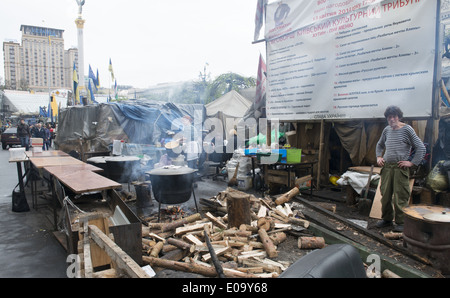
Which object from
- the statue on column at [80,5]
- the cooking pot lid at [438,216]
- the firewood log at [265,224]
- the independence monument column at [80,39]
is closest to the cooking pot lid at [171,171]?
the firewood log at [265,224]

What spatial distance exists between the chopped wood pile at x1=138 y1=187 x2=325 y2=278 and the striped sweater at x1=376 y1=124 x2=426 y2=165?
2018 millimetres

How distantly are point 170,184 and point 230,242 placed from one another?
194cm

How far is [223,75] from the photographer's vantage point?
2614 cm

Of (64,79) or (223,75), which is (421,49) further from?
(64,79)

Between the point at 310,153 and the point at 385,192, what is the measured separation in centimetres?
399

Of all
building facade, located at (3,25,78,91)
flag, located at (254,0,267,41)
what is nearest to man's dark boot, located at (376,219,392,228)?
flag, located at (254,0,267,41)

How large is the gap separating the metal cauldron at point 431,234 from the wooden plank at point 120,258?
3.76 meters

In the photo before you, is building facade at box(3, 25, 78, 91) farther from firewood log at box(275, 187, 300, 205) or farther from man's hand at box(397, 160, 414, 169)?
man's hand at box(397, 160, 414, 169)

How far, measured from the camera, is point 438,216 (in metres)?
3.81

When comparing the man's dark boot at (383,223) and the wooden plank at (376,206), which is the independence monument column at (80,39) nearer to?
the wooden plank at (376,206)

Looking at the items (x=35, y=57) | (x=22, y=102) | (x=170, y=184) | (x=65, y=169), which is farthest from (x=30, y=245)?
(x=35, y=57)

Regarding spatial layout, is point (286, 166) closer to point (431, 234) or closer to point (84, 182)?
point (431, 234)
